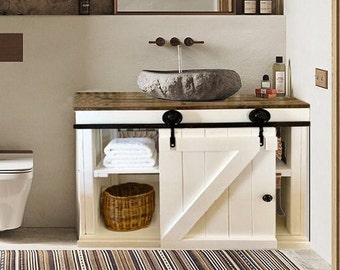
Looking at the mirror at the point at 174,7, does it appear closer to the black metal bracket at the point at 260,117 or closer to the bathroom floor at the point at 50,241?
Result: the black metal bracket at the point at 260,117

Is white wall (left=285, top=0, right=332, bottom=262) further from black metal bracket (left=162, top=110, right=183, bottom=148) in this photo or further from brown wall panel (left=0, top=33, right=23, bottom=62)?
brown wall panel (left=0, top=33, right=23, bottom=62)

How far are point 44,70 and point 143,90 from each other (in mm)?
708

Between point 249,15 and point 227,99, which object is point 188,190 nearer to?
point 227,99

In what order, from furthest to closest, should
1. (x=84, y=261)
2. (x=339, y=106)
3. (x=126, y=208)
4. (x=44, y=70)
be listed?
(x=44, y=70)
(x=126, y=208)
(x=84, y=261)
(x=339, y=106)

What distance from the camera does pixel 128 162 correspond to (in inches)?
190

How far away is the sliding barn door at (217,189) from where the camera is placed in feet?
15.4

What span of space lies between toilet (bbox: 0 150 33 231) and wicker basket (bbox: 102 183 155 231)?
0.45 m

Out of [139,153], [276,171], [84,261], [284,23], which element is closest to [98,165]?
[139,153]

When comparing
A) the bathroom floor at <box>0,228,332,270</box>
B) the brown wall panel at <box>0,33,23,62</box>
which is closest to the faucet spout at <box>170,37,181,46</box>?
the brown wall panel at <box>0,33,23,62</box>

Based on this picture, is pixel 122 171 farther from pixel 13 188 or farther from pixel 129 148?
pixel 13 188

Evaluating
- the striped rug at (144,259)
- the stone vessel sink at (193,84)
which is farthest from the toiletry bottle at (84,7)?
the striped rug at (144,259)

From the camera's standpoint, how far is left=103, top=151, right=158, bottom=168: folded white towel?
4.82m

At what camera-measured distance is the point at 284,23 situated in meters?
5.29

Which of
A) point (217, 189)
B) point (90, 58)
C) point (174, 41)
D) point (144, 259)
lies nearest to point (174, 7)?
point (174, 41)
